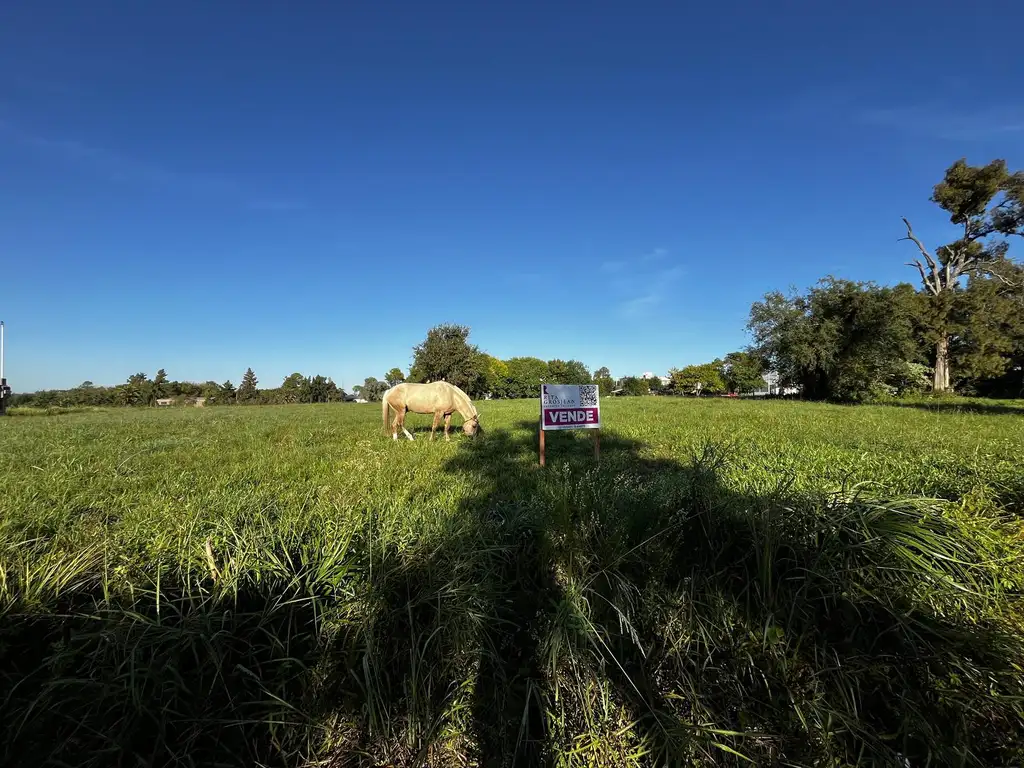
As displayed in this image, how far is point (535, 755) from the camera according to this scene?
6.65 ft

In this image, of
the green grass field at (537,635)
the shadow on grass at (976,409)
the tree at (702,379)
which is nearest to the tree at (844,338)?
the shadow on grass at (976,409)

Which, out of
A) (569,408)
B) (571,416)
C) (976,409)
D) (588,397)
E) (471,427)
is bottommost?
(976,409)

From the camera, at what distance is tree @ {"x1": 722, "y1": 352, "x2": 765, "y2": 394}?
8103 centimetres

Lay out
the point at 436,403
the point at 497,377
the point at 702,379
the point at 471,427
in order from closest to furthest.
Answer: the point at 471,427
the point at 436,403
the point at 497,377
the point at 702,379

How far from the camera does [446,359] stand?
50875 millimetres

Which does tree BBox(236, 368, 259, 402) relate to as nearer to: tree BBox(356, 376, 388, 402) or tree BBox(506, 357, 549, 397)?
tree BBox(356, 376, 388, 402)

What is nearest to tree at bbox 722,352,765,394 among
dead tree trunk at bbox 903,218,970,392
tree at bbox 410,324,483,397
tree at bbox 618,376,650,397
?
tree at bbox 618,376,650,397

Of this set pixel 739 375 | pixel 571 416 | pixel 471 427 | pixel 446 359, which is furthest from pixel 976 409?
pixel 739 375

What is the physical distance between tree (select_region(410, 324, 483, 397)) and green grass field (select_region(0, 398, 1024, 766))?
4702cm

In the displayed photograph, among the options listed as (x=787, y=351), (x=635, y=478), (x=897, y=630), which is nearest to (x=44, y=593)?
(x=897, y=630)

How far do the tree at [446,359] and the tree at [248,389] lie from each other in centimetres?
4143

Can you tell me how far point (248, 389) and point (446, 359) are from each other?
50117 millimetres

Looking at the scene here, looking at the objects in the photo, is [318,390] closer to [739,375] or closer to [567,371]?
[567,371]

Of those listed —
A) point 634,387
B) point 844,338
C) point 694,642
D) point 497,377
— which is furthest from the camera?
point 634,387
